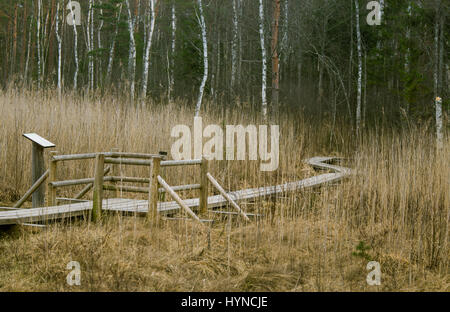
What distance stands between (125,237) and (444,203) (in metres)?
2.79

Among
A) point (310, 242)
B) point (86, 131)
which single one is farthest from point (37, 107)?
point (310, 242)

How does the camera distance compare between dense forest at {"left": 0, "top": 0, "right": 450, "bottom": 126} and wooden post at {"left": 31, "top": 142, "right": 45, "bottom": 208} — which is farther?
dense forest at {"left": 0, "top": 0, "right": 450, "bottom": 126}

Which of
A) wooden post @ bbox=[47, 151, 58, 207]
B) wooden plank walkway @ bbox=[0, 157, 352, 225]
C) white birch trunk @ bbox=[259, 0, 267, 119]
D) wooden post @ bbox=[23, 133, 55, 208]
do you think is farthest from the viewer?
white birch trunk @ bbox=[259, 0, 267, 119]

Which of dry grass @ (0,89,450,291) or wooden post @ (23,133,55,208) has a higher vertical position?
wooden post @ (23,133,55,208)

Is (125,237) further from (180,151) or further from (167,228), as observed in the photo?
(180,151)

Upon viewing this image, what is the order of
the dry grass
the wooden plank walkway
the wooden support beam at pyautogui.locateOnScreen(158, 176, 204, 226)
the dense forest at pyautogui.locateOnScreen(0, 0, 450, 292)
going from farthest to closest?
the wooden support beam at pyautogui.locateOnScreen(158, 176, 204, 226) < the wooden plank walkway < the dense forest at pyautogui.locateOnScreen(0, 0, 450, 292) < the dry grass

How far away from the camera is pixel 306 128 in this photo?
964 centimetres

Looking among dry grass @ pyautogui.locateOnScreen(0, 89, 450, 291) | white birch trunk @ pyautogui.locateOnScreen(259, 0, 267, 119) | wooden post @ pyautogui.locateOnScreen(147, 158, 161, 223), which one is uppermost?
white birch trunk @ pyautogui.locateOnScreen(259, 0, 267, 119)

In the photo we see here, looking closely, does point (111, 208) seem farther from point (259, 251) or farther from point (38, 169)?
point (259, 251)

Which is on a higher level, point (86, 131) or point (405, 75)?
point (405, 75)

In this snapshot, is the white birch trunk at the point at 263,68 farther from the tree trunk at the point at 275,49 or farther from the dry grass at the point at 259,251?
the dry grass at the point at 259,251

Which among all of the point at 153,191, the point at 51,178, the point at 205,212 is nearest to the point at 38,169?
the point at 51,178

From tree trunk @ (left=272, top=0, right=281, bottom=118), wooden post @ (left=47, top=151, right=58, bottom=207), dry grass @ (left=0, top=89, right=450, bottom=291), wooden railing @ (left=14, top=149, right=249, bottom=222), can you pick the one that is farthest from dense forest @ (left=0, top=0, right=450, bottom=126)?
wooden post @ (left=47, top=151, right=58, bottom=207)

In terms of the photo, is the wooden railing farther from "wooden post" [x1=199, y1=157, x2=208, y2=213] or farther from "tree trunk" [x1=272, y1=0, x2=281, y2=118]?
"tree trunk" [x1=272, y1=0, x2=281, y2=118]
